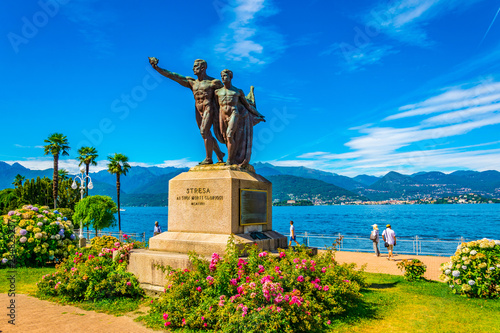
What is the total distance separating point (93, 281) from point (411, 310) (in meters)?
6.00

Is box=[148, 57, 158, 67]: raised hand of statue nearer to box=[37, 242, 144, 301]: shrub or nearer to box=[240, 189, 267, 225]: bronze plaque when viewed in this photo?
box=[240, 189, 267, 225]: bronze plaque

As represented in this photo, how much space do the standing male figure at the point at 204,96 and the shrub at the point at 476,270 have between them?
607 cm

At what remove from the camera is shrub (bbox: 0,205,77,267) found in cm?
1121

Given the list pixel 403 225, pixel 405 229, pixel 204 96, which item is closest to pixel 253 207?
pixel 204 96

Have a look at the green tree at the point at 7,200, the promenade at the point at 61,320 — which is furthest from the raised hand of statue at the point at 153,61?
the green tree at the point at 7,200

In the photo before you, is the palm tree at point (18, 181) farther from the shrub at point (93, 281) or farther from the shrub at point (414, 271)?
the shrub at point (414, 271)

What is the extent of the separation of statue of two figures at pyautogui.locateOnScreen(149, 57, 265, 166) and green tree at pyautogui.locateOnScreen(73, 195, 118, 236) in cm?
1967

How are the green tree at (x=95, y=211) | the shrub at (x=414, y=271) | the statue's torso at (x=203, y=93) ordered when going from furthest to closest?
1. the green tree at (x=95, y=211)
2. the shrub at (x=414, y=271)
3. the statue's torso at (x=203, y=93)

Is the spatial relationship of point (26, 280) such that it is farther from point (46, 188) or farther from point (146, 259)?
point (46, 188)

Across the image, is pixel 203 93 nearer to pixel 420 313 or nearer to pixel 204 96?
pixel 204 96

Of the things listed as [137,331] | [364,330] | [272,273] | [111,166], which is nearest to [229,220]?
[272,273]

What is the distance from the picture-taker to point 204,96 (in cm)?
877

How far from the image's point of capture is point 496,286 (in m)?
6.96

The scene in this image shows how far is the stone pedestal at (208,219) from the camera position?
7242mm
